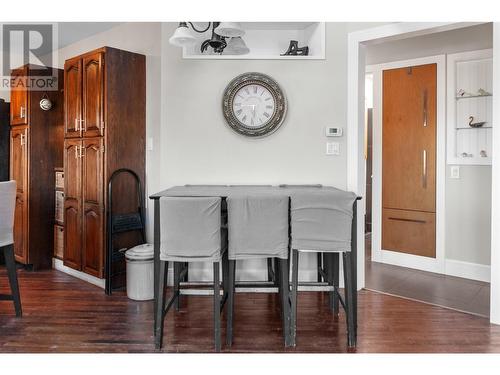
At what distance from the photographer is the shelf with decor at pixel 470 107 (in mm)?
4289

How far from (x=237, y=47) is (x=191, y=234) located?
1.65 m

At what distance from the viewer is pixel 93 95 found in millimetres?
3979

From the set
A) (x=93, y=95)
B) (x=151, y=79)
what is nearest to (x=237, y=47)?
(x=151, y=79)

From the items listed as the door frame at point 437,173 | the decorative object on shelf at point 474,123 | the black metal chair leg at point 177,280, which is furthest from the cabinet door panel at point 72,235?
Result: the decorative object on shelf at point 474,123

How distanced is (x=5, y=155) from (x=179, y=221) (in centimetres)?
310

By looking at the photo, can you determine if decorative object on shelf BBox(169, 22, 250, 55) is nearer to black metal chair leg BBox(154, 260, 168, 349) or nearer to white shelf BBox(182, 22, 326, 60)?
white shelf BBox(182, 22, 326, 60)

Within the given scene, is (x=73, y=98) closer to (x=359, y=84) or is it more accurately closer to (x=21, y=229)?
(x=21, y=229)

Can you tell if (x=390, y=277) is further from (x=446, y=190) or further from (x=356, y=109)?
(x=356, y=109)

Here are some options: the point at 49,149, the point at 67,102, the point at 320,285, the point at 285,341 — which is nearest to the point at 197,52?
the point at 67,102

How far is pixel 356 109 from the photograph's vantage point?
3.86 metres

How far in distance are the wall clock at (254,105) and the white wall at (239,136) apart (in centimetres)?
7

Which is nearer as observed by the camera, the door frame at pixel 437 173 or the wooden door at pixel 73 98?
the wooden door at pixel 73 98

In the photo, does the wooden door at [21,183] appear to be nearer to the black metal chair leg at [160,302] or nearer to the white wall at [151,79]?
the white wall at [151,79]

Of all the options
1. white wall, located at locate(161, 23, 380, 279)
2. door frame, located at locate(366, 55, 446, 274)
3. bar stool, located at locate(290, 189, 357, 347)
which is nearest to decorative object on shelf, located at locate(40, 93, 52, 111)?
white wall, located at locate(161, 23, 380, 279)
